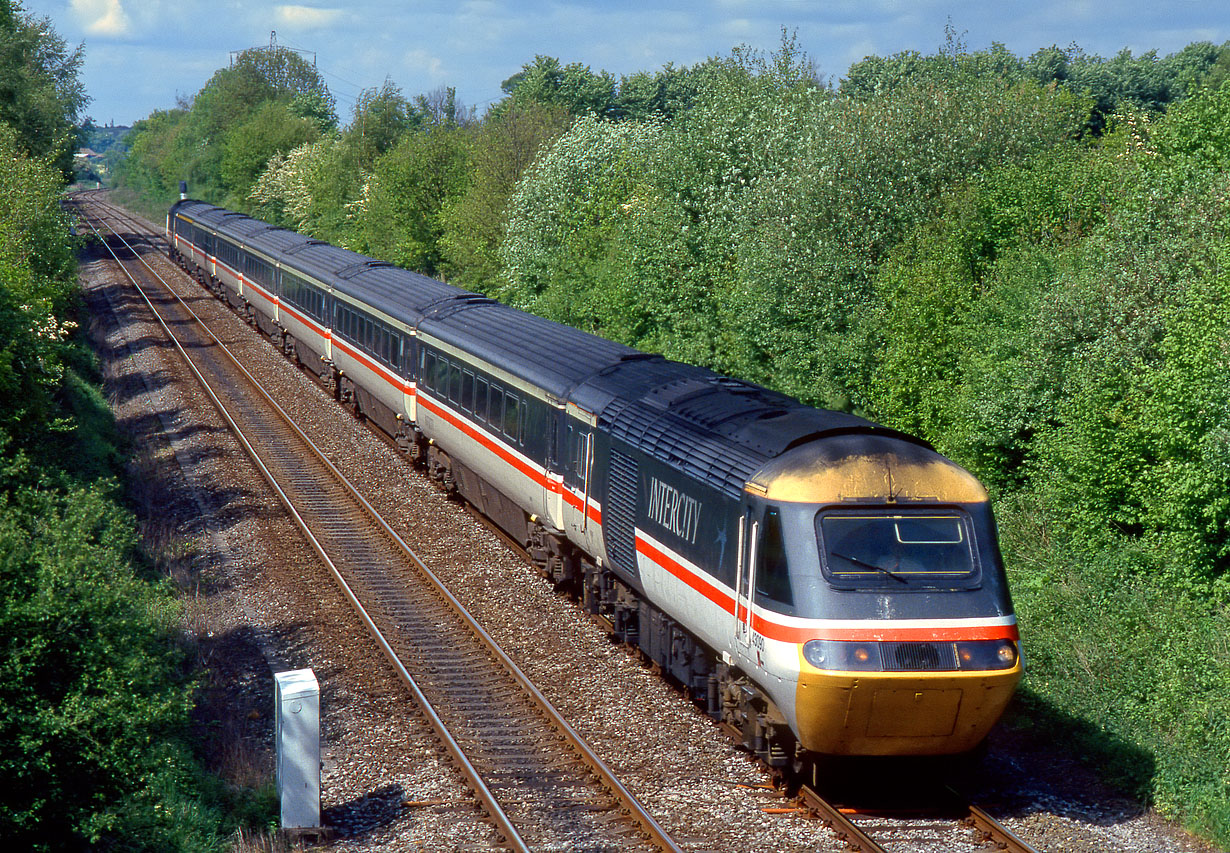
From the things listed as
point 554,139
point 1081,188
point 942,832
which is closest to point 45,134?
point 554,139

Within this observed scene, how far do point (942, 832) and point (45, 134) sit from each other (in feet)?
167

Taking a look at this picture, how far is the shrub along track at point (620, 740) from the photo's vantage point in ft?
30.6

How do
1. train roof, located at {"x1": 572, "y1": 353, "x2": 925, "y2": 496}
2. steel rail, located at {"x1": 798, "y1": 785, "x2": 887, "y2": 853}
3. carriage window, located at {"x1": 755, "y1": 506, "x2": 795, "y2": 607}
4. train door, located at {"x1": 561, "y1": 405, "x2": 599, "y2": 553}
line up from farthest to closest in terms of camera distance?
train door, located at {"x1": 561, "y1": 405, "x2": 599, "y2": 553} → train roof, located at {"x1": 572, "y1": 353, "x2": 925, "y2": 496} → carriage window, located at {"x1": 755, "y1": 506, "x2": 795, "y2": 607} → steel rail, located at {"x1": 798, "y1": 785, "x2": 887, "y2": 853}

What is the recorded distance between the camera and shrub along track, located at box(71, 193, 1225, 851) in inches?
368

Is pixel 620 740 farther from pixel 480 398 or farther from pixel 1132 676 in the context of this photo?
pixel 480 398

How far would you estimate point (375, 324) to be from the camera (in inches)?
982

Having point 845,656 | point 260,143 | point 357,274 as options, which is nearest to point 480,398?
point 845,656

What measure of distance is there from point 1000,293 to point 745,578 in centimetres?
1132

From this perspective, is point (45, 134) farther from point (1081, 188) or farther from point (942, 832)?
point (942, 832)

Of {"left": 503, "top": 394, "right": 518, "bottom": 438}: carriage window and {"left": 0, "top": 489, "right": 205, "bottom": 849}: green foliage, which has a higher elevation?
{"left": 503, "top": 394, "right": 518, "bottom": 438}: carriage window

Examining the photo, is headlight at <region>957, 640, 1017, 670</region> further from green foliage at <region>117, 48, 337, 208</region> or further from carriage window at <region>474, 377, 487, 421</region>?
green foliage at <region>117, 48, 337, 208</region>

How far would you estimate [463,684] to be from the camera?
42.6 ft

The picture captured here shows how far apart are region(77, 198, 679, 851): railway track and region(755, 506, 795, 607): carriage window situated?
2.05 metres

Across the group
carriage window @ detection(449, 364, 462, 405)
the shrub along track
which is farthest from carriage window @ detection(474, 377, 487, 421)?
the shrub along track
